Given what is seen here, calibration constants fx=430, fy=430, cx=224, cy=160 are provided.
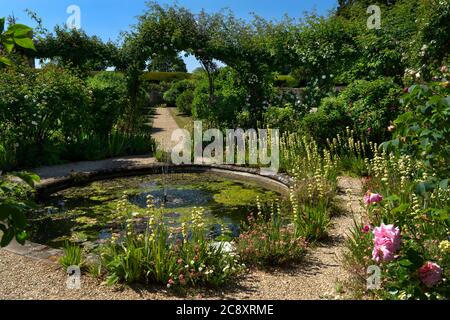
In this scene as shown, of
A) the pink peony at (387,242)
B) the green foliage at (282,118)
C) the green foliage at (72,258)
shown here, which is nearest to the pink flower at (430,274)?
the pink peony at (387,242)

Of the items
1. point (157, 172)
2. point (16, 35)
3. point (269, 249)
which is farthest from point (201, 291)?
point (157, 172)

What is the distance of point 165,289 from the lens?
334 cm

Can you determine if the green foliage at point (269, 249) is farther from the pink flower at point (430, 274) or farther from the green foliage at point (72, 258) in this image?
the pink flower at point (430, 274)

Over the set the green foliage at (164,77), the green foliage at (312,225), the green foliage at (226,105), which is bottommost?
the green foliage at (312,225)

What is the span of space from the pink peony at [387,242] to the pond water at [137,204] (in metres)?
2.62

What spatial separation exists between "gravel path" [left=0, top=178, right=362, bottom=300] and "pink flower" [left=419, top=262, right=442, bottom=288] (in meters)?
0.77

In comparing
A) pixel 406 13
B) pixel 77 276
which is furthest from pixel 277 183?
Answer: pixel 406 13

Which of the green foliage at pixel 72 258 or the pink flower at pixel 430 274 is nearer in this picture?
the pink flower at pixel 430 274

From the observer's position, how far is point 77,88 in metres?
9.10

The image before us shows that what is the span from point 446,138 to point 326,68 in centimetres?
824
